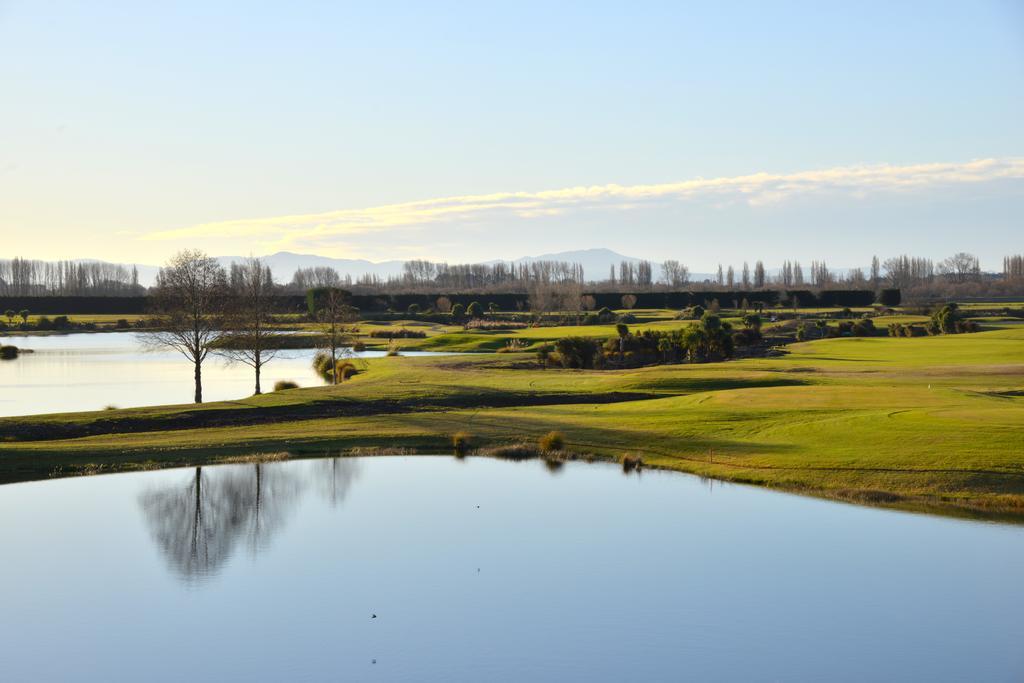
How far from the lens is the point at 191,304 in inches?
2149

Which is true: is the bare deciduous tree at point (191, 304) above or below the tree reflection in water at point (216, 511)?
above

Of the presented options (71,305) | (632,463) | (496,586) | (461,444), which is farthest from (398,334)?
(496,586)

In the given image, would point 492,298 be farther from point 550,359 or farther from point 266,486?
point 266,486

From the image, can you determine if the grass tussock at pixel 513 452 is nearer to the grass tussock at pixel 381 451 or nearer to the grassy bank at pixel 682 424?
the grassy bank at pixel 682 424

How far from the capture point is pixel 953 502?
25.5m

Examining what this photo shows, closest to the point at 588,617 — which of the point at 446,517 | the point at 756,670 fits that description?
the point at 756,670

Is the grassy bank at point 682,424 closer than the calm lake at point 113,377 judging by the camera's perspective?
Yes

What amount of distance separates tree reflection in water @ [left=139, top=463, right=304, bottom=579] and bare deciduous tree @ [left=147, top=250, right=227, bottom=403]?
2197 cm

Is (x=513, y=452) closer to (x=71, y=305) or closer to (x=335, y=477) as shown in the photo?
(x=335, y=477)

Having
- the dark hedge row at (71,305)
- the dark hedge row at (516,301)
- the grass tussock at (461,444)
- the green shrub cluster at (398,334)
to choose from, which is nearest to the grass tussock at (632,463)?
the grass tussock at (461,444)

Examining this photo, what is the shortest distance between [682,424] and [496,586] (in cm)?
1878

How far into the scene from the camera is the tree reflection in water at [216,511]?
2275cm

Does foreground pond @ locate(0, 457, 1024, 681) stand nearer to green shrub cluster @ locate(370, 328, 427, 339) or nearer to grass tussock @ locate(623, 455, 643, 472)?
grass tussock @ locate(623, 455, 643, 472)

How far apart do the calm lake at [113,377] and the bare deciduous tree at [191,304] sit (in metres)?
3.13
